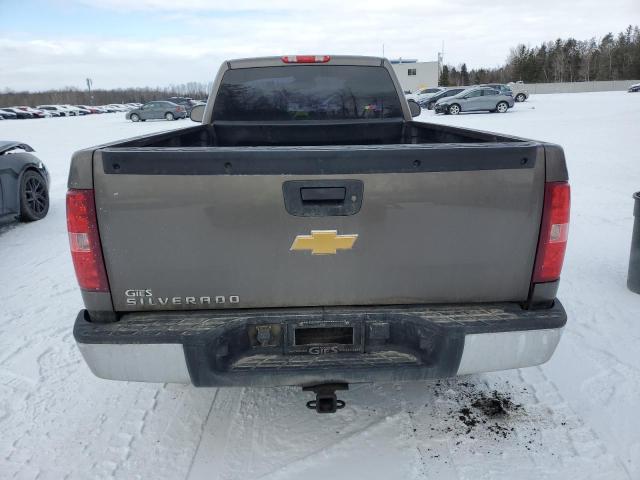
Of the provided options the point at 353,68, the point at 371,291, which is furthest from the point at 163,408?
the point at 353,68

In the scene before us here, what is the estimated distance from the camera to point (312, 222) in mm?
2168

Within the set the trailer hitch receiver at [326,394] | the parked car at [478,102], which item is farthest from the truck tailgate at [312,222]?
the parked car at [478,102]

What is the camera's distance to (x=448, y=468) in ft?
8.20

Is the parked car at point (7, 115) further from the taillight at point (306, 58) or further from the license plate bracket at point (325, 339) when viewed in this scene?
the license plate bracket at point (325, 339)

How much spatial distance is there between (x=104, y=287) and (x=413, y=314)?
4.77ft

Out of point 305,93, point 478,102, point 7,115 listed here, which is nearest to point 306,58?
point 305,93

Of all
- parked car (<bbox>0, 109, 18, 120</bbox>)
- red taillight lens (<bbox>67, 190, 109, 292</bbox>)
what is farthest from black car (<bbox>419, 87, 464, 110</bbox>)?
parked car (<bbox>0, 109, 18, 120</bbox>)

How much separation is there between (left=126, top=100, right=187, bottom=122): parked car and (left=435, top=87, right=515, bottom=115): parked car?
1877cm

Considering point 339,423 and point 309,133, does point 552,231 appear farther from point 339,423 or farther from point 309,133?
point 309,133

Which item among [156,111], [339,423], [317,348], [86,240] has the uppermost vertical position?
[156,111]

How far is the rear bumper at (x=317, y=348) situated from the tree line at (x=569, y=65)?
10356 centimetres

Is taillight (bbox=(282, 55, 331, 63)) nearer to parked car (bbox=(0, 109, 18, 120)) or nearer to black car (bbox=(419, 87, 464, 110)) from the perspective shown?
black car (bbox=(419, 87, 464, 110))

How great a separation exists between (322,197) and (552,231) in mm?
1089

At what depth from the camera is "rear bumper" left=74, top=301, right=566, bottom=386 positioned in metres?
2.23
